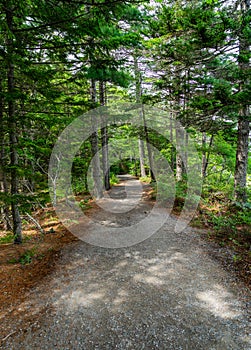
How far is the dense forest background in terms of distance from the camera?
393 centimetres

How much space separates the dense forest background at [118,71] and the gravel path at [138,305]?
1806 millimetres

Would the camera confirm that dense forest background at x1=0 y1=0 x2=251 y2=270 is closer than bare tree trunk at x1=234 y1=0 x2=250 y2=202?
Yes

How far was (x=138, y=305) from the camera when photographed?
303 centimetres

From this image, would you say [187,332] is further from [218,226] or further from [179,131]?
[179,131]

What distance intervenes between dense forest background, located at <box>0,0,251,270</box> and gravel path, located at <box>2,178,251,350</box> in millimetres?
1806

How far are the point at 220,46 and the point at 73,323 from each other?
26.4ft

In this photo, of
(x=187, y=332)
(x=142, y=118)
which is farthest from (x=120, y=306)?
(x=142, y=118)

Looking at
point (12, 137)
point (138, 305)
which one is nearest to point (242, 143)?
point (138, 305)

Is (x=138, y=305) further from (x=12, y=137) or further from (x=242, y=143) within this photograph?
(x=242, y=143)

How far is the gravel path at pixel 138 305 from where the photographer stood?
2436mm

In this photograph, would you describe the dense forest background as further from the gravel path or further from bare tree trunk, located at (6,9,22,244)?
the gravel path

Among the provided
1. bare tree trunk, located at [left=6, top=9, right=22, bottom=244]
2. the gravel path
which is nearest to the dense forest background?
bare tree trunk, located at [left=6, top=9, right=22, bottom=244]

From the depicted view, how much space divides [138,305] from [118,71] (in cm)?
568

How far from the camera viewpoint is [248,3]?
233 inches
